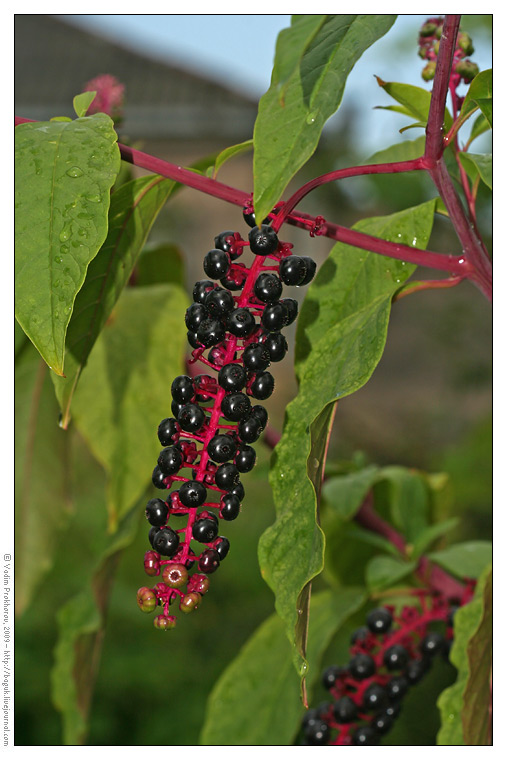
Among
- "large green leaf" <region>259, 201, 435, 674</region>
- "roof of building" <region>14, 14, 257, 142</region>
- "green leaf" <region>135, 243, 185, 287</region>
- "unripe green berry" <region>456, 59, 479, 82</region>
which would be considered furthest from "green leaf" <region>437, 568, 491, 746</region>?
"roof of building" <region>14, 14, 257, 142</region>

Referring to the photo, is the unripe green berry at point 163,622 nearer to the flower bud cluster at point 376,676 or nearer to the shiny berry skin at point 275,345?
the shiny berry skin at point 275,345

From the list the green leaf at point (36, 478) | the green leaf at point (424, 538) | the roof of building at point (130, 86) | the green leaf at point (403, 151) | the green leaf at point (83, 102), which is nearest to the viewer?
the green leaf at point (83, 102)

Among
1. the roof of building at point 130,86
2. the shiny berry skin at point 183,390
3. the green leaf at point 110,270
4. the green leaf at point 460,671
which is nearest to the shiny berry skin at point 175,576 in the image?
the shiny berry skin at point 183,390

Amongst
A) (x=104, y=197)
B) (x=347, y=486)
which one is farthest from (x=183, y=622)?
(x=104, y=197)

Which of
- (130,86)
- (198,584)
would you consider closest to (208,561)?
(198,584)

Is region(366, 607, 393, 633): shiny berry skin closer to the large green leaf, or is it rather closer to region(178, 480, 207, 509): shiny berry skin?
the large green leaf

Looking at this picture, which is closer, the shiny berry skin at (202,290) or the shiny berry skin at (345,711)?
the shiny berry skin at (202,290)
